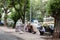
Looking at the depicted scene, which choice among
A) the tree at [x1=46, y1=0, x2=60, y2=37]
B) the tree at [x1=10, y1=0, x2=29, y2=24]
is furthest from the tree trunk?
the tree at [x1=10, y1=0, x2=29, y2=24]

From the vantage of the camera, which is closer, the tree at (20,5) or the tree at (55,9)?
the tree at (55,9)

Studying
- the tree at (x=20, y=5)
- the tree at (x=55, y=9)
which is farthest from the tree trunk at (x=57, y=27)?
the tree at (x=20, y=5)

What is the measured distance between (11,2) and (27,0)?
8.66 feet

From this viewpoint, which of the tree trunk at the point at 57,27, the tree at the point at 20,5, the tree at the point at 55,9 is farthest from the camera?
the tree at the point at 20,5

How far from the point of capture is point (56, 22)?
20172mm

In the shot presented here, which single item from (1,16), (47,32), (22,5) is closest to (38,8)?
(1,16)

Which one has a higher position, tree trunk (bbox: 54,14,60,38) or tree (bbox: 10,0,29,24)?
tree (bbox: 10,0,29,24)

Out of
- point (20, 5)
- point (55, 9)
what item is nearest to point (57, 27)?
point (55, 9)

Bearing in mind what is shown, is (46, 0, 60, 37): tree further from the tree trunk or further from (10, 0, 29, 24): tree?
(10, 0, 29, 24): tree

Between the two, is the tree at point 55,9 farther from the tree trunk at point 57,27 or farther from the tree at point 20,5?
the tree at point 20,5

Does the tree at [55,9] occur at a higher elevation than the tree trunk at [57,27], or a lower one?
higher

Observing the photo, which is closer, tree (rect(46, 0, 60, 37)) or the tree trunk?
tree (rect(46, 0, 60, 37))

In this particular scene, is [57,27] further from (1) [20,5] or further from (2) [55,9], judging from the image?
(1) [20,5]

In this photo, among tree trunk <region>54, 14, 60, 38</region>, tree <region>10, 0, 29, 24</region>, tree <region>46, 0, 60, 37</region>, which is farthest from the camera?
tree <region>10, 0, 29, 24</region>
